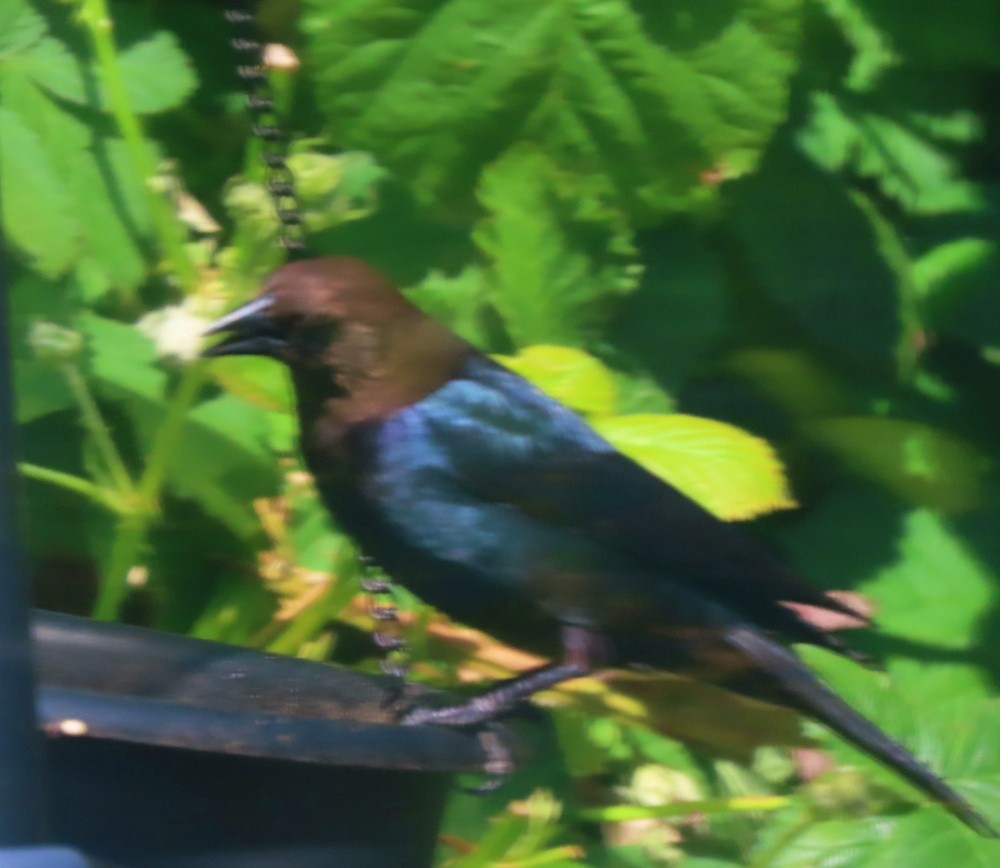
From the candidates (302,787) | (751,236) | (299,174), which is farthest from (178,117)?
(302,787)

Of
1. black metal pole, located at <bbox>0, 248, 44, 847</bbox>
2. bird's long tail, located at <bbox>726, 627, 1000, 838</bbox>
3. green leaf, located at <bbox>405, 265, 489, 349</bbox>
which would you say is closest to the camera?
black metal pole, located at <bbox>0, 248, 44, 847</bbox>

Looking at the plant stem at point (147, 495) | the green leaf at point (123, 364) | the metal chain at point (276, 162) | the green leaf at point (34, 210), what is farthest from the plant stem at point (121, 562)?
the metal chain at point (276, 162)

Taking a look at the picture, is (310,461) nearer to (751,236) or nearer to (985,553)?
(751,236)

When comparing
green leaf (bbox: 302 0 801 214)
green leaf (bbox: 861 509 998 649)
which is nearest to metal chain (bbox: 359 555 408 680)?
green leaf (bbox: 302 0 801 214)

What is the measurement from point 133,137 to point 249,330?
12.8 inches

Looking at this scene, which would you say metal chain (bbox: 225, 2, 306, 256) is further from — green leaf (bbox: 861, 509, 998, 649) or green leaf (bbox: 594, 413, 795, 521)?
green leaf (bbox: 861, 509, 998, 649)

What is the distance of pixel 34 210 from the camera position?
126 centimetres

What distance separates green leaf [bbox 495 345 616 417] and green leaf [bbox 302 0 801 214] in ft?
0.66

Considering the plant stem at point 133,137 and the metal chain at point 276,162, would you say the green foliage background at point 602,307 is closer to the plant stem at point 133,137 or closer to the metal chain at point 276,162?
the plant stem at point 133,137

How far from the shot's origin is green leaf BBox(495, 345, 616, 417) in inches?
50.3

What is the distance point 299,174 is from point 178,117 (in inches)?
12.4

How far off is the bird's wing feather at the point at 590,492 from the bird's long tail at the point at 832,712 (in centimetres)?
2

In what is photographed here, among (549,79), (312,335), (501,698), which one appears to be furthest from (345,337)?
(549,79)

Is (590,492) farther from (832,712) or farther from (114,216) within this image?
(114,216)
